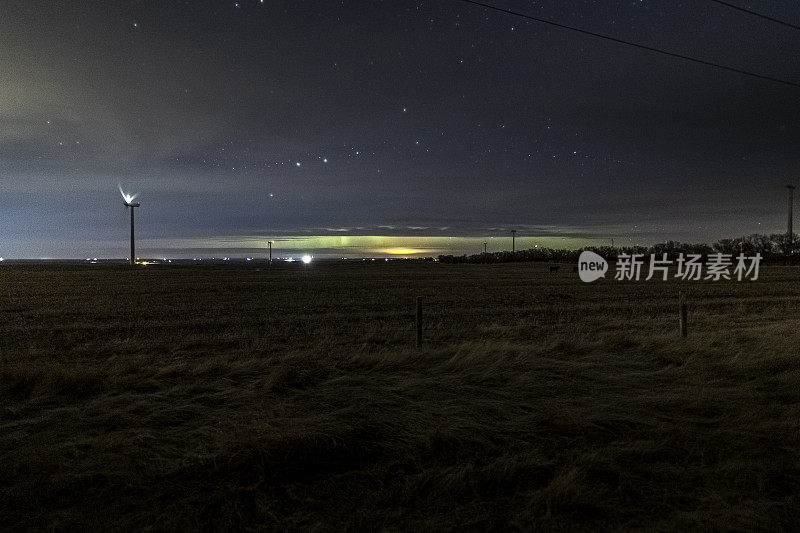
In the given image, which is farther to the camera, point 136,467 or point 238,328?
point 238,328

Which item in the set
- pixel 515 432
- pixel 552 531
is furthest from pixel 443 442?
pixel 552 531

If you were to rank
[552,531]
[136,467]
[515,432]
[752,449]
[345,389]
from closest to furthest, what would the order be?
[552,531]
[136,467]
[752,449]
[515,432]
[345,389]

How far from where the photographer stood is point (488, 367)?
7.46 metres

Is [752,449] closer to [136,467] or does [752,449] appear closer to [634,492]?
[634,492]

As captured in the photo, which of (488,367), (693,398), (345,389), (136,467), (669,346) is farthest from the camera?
(669,346)

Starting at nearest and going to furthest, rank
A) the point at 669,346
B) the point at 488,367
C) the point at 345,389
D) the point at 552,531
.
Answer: the point at 552,531, the point at 345,389, the point at 488,367, the point at 669,346

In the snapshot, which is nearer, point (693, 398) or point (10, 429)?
point (10, 429)

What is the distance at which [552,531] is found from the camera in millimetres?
3301

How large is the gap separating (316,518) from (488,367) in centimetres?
447

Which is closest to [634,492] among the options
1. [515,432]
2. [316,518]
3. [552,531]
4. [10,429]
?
[552,531]

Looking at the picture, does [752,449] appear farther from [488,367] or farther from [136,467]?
[136,467]

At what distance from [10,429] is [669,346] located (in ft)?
34.6

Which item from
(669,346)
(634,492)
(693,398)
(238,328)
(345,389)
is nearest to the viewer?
(634,492)

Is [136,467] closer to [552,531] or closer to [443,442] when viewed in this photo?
[443,442]
